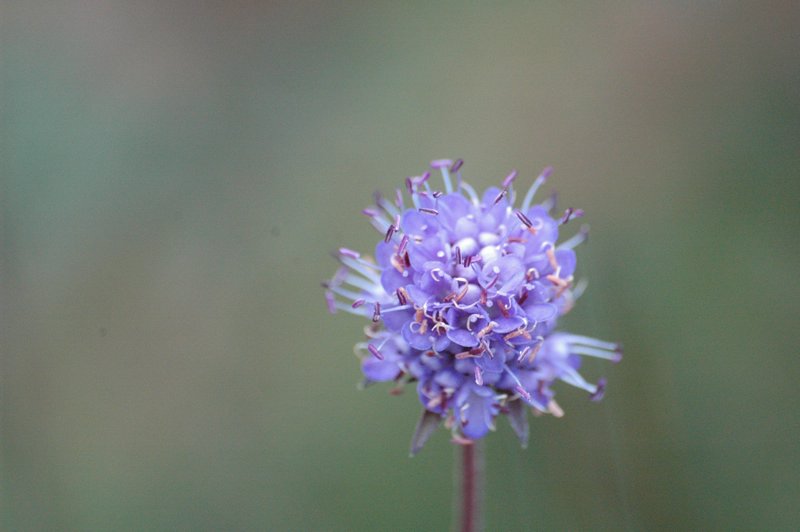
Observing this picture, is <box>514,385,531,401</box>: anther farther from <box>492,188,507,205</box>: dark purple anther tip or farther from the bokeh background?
the bokeh background

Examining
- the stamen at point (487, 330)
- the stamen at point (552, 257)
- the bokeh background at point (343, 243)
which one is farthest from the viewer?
the bokeh background at point (343, 243)

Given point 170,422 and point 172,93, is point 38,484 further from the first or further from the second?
point 172,93

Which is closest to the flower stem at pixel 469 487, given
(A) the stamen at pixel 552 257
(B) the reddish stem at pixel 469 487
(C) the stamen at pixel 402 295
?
(B) the reddish stem at pixel 469 487

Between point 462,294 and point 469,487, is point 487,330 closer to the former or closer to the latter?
point 462,294

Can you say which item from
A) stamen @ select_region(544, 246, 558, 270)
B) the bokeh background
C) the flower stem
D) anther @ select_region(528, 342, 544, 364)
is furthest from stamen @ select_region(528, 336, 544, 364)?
the bokeh background

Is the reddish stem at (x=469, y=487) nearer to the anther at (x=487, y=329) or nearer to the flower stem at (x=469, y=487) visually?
the flower stem at (x=469, y=487)

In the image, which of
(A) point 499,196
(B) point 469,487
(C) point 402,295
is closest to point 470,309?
(C) point 402,295
